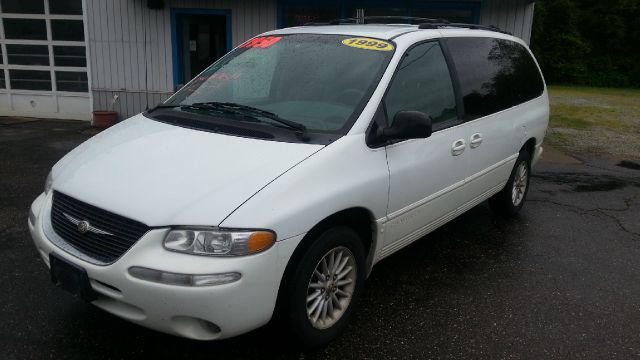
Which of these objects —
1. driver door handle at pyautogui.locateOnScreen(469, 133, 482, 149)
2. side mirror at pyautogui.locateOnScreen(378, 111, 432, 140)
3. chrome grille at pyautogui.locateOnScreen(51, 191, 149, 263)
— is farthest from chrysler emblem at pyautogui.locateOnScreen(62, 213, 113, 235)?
driver door handle at pyautogui.locateOnScreen(469, 133, 482, 149)

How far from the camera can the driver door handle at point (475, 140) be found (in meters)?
4.30

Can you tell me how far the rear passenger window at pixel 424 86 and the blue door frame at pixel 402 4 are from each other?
20.7ft

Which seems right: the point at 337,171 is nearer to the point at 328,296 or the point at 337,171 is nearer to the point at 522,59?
the point at 328,296

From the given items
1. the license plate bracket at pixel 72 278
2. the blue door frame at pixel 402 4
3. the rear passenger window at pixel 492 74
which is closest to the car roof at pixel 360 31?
the rear passenger window at pixel 492 74

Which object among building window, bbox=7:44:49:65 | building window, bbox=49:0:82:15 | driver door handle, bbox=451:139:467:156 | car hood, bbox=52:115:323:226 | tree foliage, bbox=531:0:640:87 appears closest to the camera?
car hood, bbox=52:115:323:226

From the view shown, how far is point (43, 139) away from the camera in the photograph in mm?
9047

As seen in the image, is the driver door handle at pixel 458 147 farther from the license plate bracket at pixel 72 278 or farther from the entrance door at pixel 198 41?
the entrance door at pixel 198 41

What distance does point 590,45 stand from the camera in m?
38.3

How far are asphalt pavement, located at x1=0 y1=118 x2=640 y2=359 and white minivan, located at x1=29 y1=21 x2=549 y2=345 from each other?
1.40 feet

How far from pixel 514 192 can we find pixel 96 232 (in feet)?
13.9

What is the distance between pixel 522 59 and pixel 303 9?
18.7 ft

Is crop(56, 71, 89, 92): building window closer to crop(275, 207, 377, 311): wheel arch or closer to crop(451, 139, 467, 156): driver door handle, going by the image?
crop(451, 139, 467, 156): driver door handle

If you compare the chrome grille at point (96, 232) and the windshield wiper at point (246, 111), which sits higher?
the windshield wiper at point (246, 111)

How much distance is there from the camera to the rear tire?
549 centimetres
